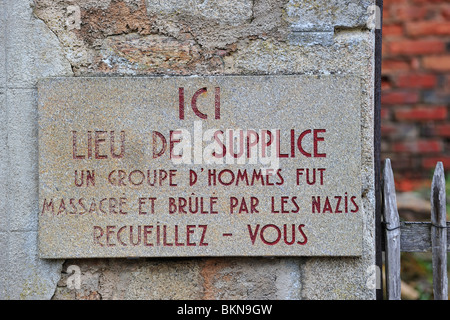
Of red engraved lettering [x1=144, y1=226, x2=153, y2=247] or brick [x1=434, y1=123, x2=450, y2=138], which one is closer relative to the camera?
red engraved lettering [x1=144, y1=226, x2=153, y2=247]

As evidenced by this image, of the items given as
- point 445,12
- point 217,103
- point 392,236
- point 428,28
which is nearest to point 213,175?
point 217,103

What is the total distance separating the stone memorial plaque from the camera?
82.7 inches

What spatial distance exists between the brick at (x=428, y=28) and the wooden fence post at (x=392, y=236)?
200 centimetres

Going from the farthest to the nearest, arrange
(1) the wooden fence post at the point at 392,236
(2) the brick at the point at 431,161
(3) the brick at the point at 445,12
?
(2) the brick at the point at 431,161 < (3) the brick at the point at 445,12 < (1) the wooden fence post at the point at 392,236

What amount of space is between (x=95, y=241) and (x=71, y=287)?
24cm

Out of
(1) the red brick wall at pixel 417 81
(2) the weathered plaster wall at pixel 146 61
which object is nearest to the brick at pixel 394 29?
(1) the red brick wall at pixel 417 81

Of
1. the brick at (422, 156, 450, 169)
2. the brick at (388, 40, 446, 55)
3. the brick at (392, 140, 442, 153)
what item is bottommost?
the brick at (422, 156, 450, 169)

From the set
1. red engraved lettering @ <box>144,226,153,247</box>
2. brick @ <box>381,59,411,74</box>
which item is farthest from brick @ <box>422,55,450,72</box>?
red engraved lettering @ <box>144,226,153,247</box>

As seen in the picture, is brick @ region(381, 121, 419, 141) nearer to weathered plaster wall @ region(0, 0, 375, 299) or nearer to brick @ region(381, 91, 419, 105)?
brick @ region(381, 91, 419, 105)

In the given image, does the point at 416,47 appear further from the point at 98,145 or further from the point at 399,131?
the point at 98,145

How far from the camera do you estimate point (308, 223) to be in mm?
2100

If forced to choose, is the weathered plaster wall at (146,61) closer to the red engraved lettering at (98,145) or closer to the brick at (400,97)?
the red engraved lettering at (98,145)

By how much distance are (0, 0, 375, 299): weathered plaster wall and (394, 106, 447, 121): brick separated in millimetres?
1873

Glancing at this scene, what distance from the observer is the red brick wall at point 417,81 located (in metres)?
3.81
